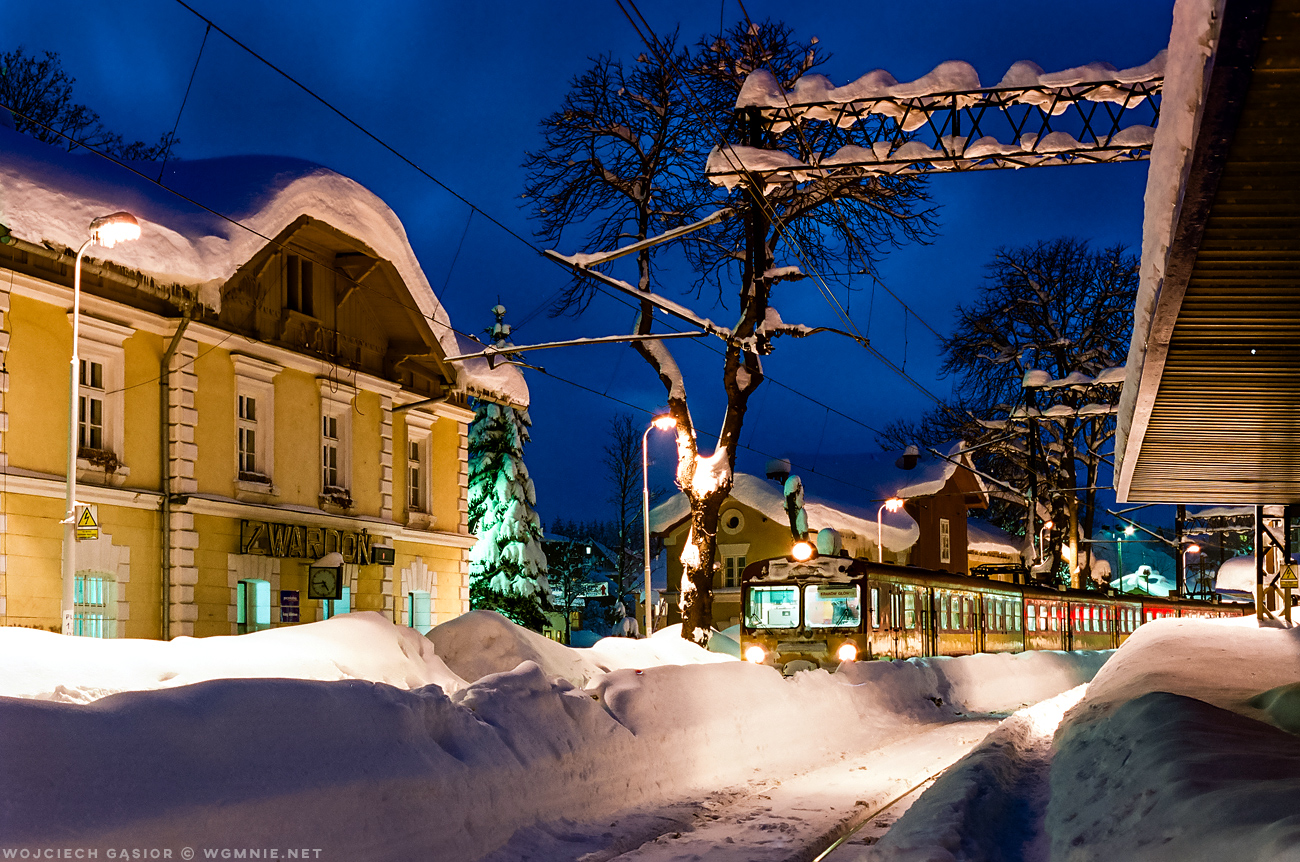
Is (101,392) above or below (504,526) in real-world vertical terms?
above

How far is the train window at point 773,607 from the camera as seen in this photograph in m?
26.3

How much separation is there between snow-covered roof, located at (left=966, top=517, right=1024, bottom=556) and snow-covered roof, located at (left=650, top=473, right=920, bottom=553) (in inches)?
450

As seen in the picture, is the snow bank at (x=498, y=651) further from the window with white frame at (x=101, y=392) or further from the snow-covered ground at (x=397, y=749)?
the window with white frame at (x=101, y=392)

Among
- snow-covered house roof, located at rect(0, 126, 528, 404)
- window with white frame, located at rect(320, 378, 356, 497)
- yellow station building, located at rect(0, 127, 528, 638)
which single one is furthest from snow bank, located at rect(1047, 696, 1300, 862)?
window with white frame, located at rect(320, 378, 356, 497)

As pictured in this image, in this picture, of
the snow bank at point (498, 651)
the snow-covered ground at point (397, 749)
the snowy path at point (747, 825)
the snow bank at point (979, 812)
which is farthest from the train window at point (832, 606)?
the snow bank at point (979, 812)

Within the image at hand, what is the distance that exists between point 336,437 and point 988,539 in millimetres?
54175

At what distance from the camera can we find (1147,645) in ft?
62.7

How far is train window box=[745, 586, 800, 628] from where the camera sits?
2627 centimetres

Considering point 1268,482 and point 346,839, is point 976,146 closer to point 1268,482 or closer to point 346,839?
point 1268,482

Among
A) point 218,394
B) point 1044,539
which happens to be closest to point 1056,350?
point 1044,539

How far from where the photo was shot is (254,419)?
25.2 meters

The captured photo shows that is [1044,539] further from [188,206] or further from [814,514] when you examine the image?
[188,206]

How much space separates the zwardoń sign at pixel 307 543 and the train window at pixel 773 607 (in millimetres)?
8659

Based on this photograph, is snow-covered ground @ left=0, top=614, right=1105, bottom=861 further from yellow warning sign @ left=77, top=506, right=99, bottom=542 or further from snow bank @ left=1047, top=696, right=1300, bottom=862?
yellow warning sign @ left=77, top=506, right=99, bottom=542
